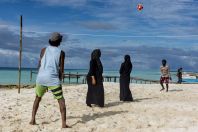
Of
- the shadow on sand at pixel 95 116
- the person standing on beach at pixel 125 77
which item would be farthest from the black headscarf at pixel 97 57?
the person standing on beach at pixel 125 77

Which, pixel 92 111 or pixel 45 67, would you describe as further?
pixel 92 111

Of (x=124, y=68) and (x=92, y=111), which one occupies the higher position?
(x=124, y=68)

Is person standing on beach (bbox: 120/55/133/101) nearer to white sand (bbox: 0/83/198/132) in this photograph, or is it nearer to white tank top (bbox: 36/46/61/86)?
white sand (bbox: 0/83/198/132)

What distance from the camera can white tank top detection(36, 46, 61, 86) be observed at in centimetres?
891

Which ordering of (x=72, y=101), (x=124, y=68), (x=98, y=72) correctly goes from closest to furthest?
(x=98, y=72)
(x=72, y=101)
(x=124, y=68)

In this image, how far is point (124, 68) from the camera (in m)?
14.5

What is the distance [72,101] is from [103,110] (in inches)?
65.8

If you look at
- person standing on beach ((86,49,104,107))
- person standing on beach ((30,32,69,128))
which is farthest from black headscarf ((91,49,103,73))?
person standing on beach ((30,32,69,128))

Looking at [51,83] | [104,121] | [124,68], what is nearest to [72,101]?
[124,68]

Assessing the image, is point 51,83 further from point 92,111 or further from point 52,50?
point 92,111

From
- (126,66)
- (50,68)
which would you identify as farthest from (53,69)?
(126,66)

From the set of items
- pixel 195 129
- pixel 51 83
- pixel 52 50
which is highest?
pixel 52 50

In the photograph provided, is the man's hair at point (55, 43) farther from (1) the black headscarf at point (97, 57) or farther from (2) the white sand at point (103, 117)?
(1) the black headscarf at point (97, 57)

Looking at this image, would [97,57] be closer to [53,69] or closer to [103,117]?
[103,117]
